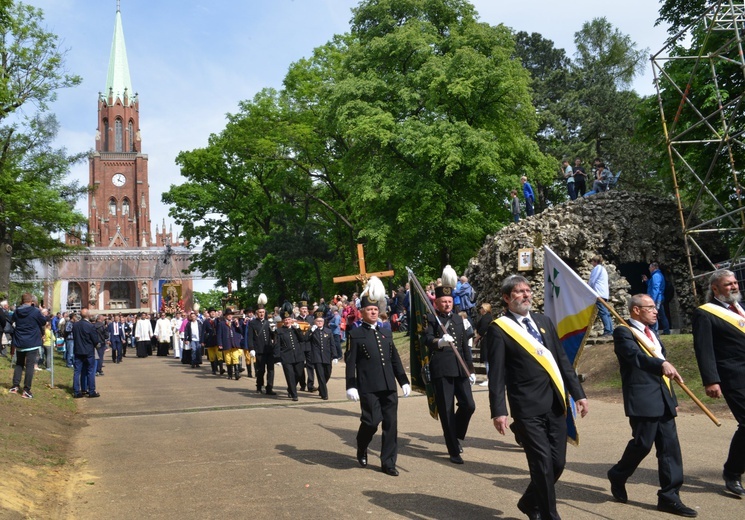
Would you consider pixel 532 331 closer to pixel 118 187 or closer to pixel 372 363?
pixel 372 363

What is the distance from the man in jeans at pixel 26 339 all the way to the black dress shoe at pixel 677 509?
1171cm

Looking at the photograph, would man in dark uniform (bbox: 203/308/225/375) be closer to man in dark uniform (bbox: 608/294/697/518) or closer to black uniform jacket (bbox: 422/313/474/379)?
black uniform jacket (bbox: 422/313/474/379)

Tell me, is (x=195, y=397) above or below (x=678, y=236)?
below

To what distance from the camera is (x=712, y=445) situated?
9227 millimetres

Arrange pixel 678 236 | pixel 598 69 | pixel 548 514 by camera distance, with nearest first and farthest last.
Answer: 1. pixel 548 514
2. pixel 678 236
3. pixel 598 69

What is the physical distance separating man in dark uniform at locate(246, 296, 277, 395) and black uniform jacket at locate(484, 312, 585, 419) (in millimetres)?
11667

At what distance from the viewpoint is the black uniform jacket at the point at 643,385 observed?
256 inches

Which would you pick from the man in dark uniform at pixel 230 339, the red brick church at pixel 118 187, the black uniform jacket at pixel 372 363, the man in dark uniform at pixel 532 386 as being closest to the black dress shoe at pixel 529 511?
the man in dark uniform at pixel 532 386

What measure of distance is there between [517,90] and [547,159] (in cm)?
469

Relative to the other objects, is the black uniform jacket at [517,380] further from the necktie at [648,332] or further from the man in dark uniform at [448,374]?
the man in dark uniform at [448,374]

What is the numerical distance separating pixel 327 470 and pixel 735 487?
394cm

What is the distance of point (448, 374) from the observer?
927 cm

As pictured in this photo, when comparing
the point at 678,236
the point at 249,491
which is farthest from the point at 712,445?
the point at 678,236

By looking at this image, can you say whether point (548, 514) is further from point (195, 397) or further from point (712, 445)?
point (195, 397)
